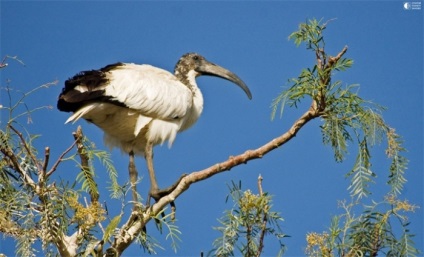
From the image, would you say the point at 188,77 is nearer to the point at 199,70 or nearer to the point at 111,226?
the point at 199,70

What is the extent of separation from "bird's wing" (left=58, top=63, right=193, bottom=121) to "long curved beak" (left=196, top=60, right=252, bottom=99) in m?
0.68

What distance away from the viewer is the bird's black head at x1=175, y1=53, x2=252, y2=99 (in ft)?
31.9

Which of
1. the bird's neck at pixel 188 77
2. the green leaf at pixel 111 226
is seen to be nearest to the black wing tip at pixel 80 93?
the bird's neck at pixel 188 77

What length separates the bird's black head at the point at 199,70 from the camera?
973 cm

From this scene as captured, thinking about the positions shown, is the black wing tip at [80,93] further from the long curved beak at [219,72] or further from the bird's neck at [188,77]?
the long curved beak at [219,72]

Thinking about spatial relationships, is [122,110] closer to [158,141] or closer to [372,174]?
[158,141]

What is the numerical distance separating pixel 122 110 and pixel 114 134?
1.60 ft

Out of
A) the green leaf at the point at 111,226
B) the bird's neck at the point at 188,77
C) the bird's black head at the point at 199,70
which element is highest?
the bird's black head at the point at 199,70

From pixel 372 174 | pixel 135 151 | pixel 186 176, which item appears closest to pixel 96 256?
pixel 186 176

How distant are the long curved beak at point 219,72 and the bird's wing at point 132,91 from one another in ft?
2.24

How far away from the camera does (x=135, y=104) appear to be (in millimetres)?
8414

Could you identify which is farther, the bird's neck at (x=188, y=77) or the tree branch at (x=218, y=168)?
the bird's neck at (x=188, y=77)

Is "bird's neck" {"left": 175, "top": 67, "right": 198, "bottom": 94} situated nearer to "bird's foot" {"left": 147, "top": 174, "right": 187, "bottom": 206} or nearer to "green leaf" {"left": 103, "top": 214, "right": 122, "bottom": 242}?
"bird's foot" {"left": 147, "top": 174, "right": 187, "bottom": 206}

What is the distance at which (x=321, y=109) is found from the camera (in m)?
5.80
